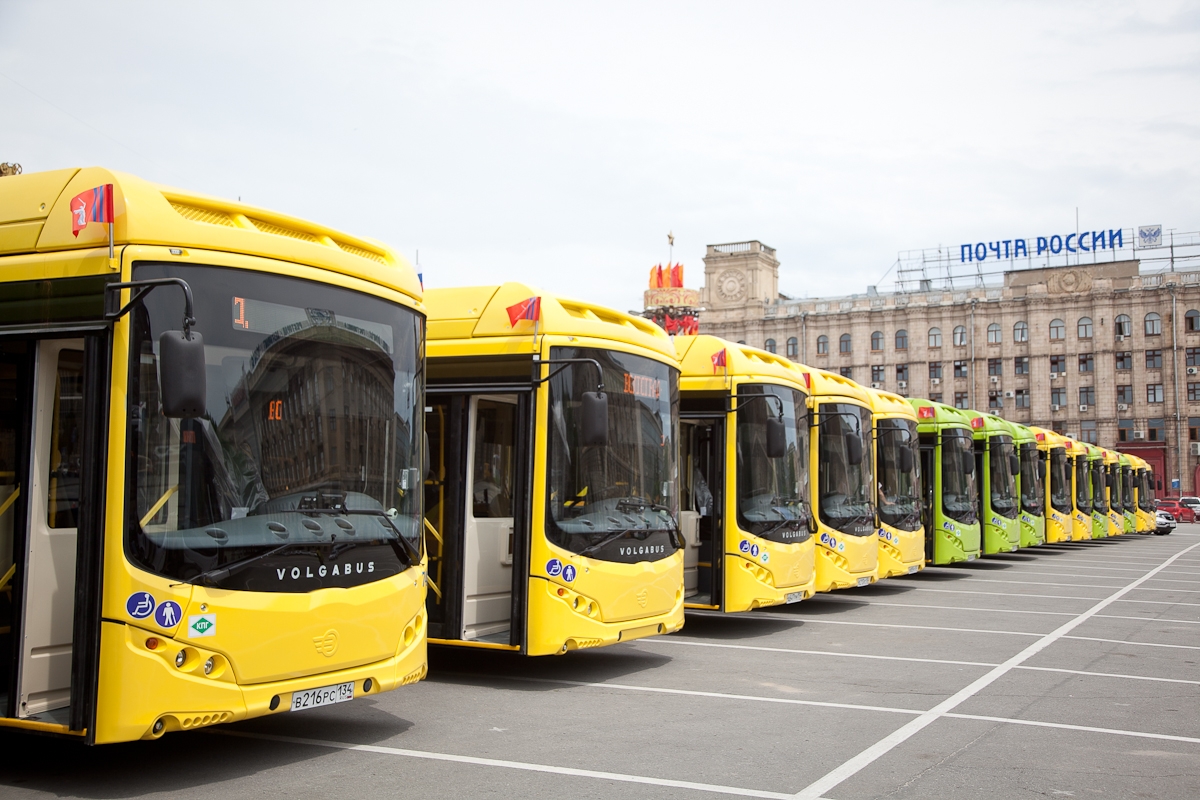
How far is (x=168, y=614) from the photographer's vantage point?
5945 millimetres

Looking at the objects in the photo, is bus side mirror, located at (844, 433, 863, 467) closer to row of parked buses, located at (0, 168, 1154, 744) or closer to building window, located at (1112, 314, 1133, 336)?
row of parked buses, located at (0, 168, 1154, 744)

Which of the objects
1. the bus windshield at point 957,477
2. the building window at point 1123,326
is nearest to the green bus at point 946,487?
the bus windshield at point 957,477

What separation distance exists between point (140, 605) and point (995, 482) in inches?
863

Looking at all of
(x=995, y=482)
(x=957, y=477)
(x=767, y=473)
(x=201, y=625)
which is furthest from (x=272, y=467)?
(x=995, y=482)

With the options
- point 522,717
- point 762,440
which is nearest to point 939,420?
point 762,440

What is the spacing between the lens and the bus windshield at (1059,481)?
30.9m

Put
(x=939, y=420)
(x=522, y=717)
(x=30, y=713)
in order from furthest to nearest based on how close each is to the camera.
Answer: (x=939, y=420) < (x=522, y=717) < (x=30, y=713)

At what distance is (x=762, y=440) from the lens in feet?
42.7

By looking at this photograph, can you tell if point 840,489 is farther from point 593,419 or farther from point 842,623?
point 593,419

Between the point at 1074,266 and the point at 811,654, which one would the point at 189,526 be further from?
the point at 1074,266

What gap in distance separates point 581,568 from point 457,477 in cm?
128

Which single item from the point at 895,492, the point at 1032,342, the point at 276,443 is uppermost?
the point at 1032,342

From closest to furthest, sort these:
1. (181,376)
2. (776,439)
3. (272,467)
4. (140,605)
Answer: (181,376), (140,605), (272,467), (776,439)

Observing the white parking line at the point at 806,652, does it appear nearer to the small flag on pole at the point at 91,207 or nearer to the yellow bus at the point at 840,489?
the yellow bus at the point at 840,489
